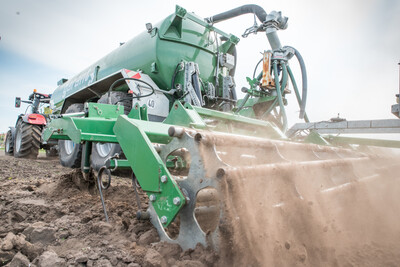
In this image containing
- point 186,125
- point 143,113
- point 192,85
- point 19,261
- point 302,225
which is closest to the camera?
point 19,261

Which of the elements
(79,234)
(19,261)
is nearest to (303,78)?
(79,234)

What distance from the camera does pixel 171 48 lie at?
4.69 meters

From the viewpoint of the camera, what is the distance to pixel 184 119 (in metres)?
2.38

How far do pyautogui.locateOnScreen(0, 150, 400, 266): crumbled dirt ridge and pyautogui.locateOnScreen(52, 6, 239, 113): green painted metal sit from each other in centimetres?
292

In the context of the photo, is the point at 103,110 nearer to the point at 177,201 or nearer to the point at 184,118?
the point at 184,118

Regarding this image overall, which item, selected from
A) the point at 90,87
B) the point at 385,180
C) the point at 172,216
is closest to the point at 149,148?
the point at 172,216

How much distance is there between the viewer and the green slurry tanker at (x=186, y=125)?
141 cm

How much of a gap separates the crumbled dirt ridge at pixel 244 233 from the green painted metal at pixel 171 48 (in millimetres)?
2921

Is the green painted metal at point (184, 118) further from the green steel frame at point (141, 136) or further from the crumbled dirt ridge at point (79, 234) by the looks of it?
the crumbled dirt ridge at point (79, 234)

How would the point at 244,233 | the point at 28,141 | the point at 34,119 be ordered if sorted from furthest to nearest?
the point at 34,119 → the point at 28,141 → the point at 244,233

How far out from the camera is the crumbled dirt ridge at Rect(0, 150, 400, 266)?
1251 millimetres

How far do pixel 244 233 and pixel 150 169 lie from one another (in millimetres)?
639

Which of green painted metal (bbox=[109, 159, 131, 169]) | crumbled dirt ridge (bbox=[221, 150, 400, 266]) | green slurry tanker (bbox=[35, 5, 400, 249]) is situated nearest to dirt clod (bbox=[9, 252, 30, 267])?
green slurry tanker (bbox=[35, 5, 400, 249])

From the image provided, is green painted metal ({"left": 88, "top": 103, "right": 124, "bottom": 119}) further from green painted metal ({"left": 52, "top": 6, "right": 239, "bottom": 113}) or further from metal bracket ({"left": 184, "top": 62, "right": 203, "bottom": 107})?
green painted metal ({"left": 52, "top": 6, "right": 239, "bottom": 113})
